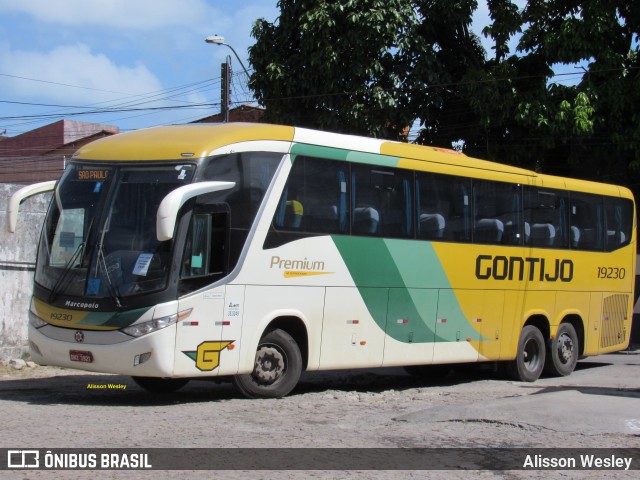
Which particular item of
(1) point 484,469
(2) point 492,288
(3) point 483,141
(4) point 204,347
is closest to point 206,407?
(4) point 204,347

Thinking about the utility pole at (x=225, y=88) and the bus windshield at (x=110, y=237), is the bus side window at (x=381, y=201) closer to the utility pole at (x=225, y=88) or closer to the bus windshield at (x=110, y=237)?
the bus windshield at (x=110, y=237)

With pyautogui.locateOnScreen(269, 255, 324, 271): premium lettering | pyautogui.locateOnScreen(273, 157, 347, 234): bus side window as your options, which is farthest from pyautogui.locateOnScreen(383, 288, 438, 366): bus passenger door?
pyautogui.locateOnScreen(273, 157, 347, 234): bus side window

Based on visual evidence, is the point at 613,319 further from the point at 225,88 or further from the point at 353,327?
the point at 225,88

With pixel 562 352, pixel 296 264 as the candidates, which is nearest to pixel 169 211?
pixel 296 264

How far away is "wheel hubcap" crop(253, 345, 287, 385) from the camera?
1041cm

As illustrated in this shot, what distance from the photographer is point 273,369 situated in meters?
10.5

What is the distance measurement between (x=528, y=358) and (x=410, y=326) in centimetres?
354

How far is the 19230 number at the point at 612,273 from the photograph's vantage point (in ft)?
52.1

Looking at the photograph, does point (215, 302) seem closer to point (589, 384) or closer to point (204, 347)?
point (204, 347)

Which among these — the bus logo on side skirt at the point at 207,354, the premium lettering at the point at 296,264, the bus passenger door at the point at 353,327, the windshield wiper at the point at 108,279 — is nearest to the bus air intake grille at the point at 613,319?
the bus passenger door at the point at 353,327

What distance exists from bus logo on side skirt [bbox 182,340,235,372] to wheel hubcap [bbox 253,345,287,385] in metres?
0.74

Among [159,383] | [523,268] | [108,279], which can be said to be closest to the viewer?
[108,279]

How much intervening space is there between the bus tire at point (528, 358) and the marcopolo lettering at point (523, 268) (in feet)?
3.09

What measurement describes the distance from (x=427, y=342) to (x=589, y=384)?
9.98 ft
